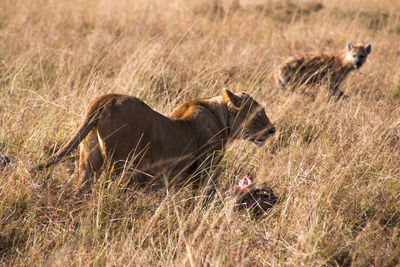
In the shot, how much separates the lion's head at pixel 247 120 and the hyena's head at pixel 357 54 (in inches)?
171

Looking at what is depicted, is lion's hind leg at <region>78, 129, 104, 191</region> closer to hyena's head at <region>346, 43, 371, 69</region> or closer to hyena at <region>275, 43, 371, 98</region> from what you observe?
hyena at <region>275, 43, 371, 98</region>

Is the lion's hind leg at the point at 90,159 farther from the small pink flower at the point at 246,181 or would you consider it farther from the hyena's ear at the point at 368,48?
the hyena's ear at the point at 368,48

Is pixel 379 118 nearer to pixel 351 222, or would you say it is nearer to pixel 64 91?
pixel 351 222

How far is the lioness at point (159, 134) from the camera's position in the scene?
10.6ft

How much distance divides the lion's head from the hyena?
2.35 meters

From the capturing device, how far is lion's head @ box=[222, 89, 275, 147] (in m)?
4.29

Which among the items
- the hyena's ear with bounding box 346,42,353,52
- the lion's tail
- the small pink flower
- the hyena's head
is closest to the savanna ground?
the small pink flower

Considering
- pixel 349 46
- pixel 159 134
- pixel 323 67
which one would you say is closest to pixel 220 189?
pixel 159 134

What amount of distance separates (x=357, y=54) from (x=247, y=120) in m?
4.72

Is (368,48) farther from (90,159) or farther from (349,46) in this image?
(90,159)

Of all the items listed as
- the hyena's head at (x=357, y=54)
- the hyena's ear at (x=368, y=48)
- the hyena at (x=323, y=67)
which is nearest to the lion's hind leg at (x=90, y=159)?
the hyena at (x=323, y=67)

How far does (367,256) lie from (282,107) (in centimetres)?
240

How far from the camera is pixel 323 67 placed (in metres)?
6.95

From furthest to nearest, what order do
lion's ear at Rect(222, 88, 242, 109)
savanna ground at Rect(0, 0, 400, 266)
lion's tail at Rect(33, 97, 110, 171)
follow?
lion's ear at Rect(222, 88, 242, 109), lion's tail at Rect(33, 97, 110, 171), savanna ground at Rect(0, 0, 400, 266)
